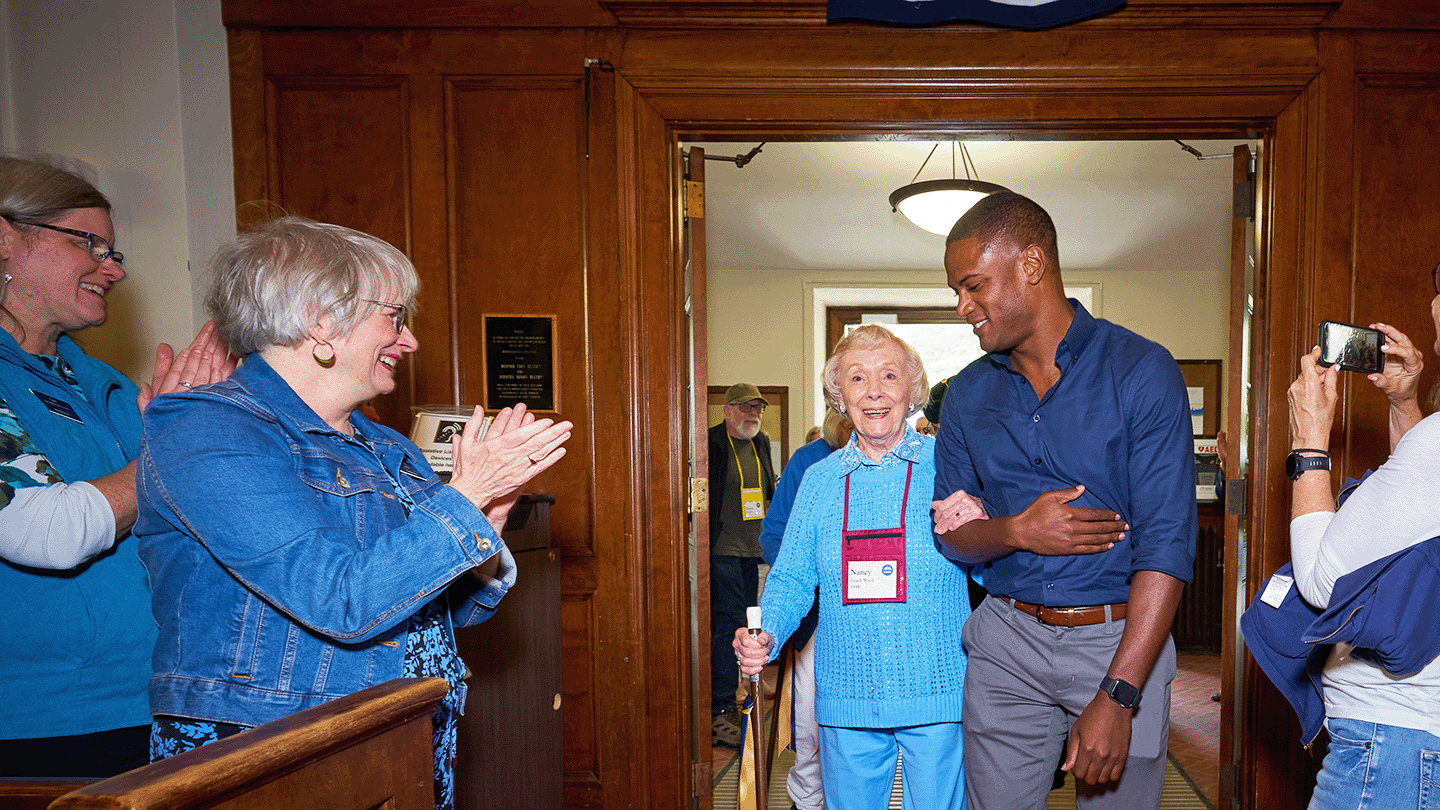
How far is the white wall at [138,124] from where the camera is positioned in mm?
2527

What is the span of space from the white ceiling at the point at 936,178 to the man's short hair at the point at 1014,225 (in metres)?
2.61

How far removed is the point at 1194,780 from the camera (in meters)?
3.42

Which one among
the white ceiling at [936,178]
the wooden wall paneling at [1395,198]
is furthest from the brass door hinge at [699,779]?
the white ceiling at [936,178]

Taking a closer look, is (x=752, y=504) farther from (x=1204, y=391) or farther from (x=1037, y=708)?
(x=1204, y=391)

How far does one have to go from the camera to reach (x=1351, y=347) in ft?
5.64

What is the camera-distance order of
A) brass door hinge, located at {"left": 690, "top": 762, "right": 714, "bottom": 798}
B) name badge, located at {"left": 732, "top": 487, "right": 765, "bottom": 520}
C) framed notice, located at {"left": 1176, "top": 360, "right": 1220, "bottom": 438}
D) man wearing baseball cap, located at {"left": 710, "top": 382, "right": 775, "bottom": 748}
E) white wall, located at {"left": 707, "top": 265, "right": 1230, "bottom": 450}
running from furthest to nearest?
white wall, located at {"left": 707, "top": 265, "right": 1230, "bottom": 450}, framed notice, located at {"left": 1176, "top": 360, "right": 1220, "bottom": 438}, name badge, located at {"left": 732, "top": 487, "right": 765, "bottom": 520}, man wearing baseball cap, located at {"left": 710, "top": 382, "right": 775, "bottom": 748}, brass door hinge, located at {"left": 690, "top": 762, "right": 714, "bottom": 798}

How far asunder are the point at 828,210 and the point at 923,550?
15.1 feet

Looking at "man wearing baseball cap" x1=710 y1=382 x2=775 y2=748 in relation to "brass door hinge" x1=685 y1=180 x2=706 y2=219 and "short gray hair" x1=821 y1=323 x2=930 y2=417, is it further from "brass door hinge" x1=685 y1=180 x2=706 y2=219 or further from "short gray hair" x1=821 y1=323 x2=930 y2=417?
"short gray hair" x1=821 y1=323 x2=930 y2=417

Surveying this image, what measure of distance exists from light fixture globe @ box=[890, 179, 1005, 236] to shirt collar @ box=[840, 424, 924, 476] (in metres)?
2.43

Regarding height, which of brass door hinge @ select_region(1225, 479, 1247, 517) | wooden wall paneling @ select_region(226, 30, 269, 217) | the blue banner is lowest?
brass door hinge @ select_region(1225, 479, 1247, 517)

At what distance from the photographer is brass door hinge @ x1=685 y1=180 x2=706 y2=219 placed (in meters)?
2.81

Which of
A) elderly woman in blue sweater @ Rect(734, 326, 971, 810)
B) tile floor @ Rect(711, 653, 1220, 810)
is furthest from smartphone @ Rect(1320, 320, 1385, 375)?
tile floor @ Rect(711, 653, 1220, 810)

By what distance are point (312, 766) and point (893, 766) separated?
1489 millimetres

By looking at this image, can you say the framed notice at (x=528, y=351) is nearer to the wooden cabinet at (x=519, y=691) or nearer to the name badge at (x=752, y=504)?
the wooden cabinet at (x=519, y=691)
